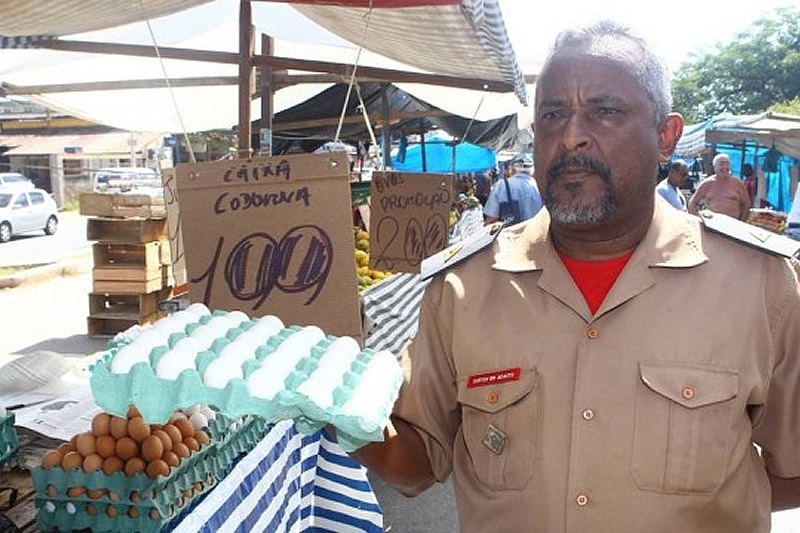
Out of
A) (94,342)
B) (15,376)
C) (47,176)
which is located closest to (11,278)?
(94,342)

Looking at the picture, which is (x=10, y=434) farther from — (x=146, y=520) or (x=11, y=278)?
(x=11, y=278)

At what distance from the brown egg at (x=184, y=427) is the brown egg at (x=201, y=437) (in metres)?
0.01

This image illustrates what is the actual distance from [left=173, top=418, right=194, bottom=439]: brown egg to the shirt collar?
3.52 feet

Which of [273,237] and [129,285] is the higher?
[273,237]

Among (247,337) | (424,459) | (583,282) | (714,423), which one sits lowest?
(424,459)

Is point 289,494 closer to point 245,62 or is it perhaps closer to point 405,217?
point 245,62

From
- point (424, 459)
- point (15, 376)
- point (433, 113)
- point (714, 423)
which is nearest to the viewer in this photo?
point (714, 423)

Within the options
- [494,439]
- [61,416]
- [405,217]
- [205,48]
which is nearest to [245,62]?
[61,416]

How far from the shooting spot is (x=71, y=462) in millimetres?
2123

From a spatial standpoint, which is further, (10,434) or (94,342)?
(94,342)

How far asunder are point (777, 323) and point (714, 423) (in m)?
0.25

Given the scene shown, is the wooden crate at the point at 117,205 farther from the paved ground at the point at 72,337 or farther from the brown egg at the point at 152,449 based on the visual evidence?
the brown egg at the point at 152,449

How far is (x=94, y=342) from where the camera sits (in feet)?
27.5

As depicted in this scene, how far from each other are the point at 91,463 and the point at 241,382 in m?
0.91
